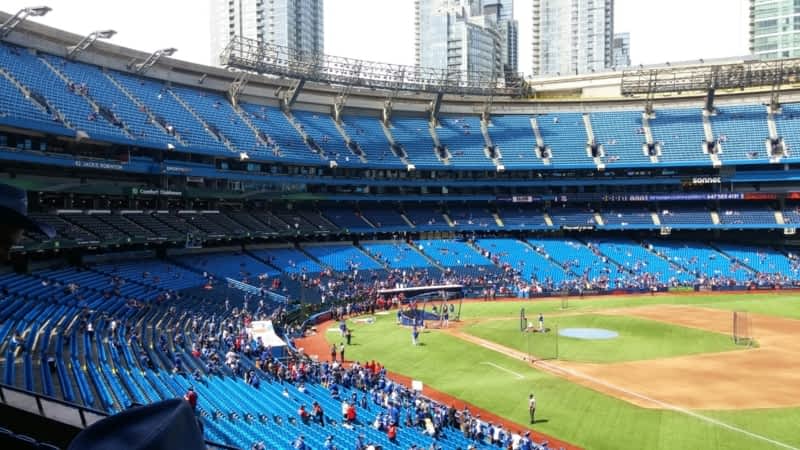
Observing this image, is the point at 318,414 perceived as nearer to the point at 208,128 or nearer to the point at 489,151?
the point at 208,128

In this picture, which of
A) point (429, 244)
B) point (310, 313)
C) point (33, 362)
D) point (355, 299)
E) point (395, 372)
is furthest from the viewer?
point (429, 244)

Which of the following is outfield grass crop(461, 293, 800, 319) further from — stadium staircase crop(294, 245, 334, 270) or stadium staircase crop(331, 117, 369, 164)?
stadium staircase crop(331, 117, 369, 164)

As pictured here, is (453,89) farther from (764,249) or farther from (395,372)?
(395,372)

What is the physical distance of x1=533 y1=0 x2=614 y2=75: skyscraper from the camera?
184750 millimetres

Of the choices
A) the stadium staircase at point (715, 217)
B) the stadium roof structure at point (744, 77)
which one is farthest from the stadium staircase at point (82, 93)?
the stadium staircase at point (715, 217)

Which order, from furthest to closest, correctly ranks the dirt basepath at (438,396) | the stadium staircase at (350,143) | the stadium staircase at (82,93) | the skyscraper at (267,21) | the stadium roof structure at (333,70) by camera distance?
1. the skyscraper at (267,21)
2. the stadium staircase at (350,143)
3. the stadium roof structure at (333,70)
4. the stadium staircase at (82,93)
5. the dirt basepath at (438,396)

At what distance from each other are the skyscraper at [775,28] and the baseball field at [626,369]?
8207 centimetres

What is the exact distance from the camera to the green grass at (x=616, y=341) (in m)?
38.5

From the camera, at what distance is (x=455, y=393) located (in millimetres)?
31422

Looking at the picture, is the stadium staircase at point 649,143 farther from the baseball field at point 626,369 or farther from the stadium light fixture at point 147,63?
the stadium light fixture at point 147,63

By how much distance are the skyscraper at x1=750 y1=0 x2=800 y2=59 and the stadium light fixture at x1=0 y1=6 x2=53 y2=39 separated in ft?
371

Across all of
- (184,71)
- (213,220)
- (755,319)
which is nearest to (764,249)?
(755,319)

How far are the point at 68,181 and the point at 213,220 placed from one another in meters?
13.7

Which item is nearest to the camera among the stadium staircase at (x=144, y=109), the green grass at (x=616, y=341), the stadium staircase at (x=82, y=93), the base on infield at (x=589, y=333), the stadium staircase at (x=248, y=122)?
the green grass at (x=616, y=341)
